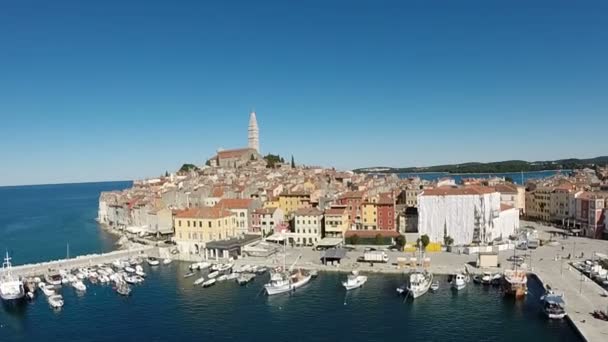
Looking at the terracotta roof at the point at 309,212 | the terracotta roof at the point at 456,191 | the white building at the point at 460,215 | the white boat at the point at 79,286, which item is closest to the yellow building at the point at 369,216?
the terracotta roof at the point at 309,212

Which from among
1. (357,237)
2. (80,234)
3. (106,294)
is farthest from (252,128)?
(106,294)

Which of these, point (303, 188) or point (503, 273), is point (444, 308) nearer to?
point (503, 273)

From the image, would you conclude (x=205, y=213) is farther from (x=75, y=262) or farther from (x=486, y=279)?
(x=486, y=279)

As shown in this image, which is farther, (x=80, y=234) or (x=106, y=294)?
(x=80, y=234)

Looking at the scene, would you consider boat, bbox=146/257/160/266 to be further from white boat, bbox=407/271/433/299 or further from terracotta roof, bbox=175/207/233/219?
white boat, bbox=407/271/433/299

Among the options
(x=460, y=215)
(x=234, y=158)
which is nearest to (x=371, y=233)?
(x=460, y=215)

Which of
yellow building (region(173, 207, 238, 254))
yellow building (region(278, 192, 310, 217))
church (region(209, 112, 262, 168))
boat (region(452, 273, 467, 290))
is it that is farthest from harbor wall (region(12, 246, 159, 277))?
church (region(209, 112, 262, 168))

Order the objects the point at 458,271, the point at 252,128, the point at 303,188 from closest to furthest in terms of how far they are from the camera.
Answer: the point at 458,271 → the point at 303,188 → the point at 252,128
